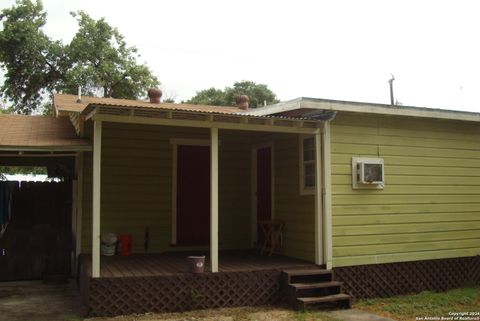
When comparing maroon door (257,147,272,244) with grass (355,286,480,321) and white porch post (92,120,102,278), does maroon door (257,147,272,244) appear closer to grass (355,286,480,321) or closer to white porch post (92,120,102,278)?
grass (355,286,480,321)

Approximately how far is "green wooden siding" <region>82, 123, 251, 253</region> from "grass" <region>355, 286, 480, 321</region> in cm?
284

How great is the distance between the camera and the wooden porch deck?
19.7 feet

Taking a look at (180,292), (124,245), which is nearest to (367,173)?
(180,292)

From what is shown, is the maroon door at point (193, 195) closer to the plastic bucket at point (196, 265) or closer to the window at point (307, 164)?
the window at point (307, 164)

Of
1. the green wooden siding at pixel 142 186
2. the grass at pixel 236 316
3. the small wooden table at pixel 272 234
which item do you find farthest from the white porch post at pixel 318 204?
the green wooden siding at pixel 142 186

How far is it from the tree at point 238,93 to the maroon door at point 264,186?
22609mm

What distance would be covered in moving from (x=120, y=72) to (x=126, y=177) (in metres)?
14.6

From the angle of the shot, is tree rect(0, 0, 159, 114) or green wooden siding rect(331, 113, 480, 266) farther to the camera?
tree rect(0, 0, 159, 114)

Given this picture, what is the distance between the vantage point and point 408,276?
285 inches

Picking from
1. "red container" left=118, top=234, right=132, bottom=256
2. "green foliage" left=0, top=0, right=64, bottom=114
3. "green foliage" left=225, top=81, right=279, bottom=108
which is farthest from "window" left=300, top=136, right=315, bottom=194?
"green foliage" left=225, top=81, right=279, bottom=108

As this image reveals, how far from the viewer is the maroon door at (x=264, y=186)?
8.17 meters

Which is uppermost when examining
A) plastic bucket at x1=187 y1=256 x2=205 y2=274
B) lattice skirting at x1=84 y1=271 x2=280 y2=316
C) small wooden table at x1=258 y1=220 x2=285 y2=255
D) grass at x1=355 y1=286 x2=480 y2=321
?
small wooden table at x1=258 y1=220 x2=285 y2=255

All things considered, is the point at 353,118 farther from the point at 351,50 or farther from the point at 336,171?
the point at 351,50

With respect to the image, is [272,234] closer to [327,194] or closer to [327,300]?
[327,194]
